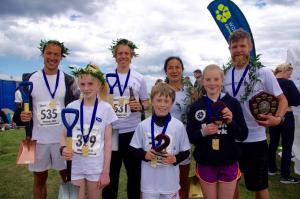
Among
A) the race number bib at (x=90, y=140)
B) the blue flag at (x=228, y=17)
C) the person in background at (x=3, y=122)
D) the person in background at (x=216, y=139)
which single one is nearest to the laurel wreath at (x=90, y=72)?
the race number bib at (x=90, y=140)

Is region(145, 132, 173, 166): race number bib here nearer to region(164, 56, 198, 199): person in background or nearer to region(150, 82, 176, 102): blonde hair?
region(150, 82, 176, 102): blonde hair

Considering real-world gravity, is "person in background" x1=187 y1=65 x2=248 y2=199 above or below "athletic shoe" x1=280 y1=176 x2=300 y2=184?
above

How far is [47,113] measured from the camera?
3.87m

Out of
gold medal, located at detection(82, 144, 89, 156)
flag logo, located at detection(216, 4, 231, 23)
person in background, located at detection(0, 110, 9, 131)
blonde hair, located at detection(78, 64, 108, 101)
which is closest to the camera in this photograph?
gold medal, located at detection(82, 144, 89, 156)

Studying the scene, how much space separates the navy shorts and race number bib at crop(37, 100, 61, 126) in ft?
6.82

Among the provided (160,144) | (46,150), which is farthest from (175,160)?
(46,150)

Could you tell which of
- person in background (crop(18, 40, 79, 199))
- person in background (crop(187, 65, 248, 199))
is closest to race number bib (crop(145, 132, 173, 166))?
person in background (crop(187, 65, 248, 199))

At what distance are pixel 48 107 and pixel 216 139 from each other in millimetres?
1939

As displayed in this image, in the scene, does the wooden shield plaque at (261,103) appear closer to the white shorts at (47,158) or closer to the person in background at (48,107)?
the person in background at (48,107)

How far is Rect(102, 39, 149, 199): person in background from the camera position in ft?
12.9

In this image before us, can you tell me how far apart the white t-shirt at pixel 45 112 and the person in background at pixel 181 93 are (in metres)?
1.27

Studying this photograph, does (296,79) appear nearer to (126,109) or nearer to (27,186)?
(126,109)

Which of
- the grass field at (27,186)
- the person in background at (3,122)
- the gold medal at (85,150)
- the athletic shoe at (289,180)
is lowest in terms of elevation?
the grass field at (27,186)

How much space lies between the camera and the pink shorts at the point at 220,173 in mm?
3180
